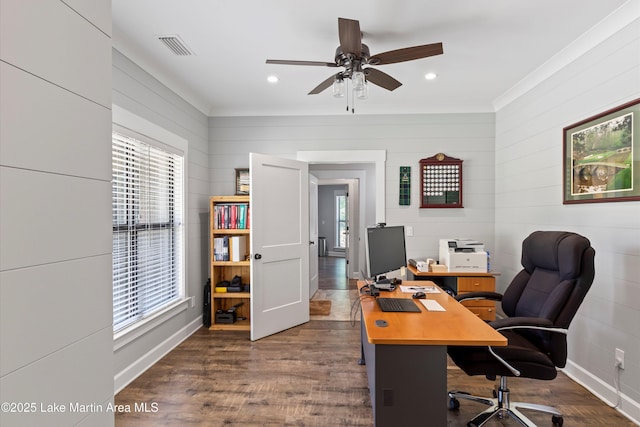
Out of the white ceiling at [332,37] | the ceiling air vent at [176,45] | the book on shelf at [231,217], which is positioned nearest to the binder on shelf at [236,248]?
the book on shelf at [231,217]

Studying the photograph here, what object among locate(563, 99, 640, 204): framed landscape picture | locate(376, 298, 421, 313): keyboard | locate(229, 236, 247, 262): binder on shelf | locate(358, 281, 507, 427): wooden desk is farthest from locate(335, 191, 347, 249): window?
locate(358, 281, 507, 427): wooden desk

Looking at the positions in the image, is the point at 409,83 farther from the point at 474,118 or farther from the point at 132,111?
the point at 132,111

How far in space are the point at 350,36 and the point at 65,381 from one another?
2.04m

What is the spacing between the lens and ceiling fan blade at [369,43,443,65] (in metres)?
1.96

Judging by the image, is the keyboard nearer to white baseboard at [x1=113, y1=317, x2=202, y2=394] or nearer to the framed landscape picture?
the framed landscape picture

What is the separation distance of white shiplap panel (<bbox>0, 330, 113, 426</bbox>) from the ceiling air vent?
236 cm

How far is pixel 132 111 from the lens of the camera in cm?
260

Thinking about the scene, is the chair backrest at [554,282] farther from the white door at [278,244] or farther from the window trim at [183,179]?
the window trim at [183,179]

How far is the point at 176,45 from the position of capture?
2492 millimetres

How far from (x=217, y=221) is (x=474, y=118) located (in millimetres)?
3422

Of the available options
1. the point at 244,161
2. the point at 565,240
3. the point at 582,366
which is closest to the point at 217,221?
the point at 244,161

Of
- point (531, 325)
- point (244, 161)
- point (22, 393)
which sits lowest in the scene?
point (531, 325)

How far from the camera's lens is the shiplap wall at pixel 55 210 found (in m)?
0.58

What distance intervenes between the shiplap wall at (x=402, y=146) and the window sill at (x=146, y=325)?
4.96ft
